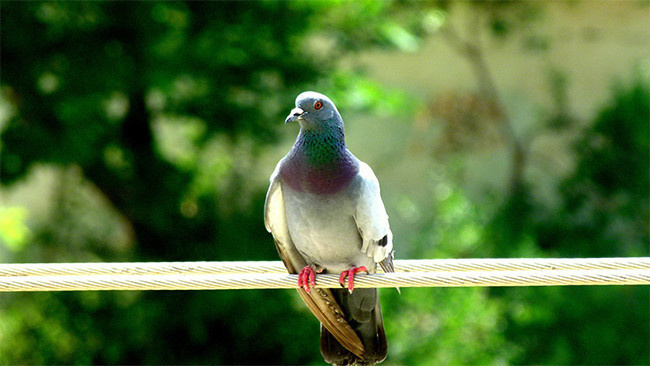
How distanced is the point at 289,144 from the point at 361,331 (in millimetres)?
4954

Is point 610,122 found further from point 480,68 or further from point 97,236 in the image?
point 97,236

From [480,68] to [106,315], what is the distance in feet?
14.8

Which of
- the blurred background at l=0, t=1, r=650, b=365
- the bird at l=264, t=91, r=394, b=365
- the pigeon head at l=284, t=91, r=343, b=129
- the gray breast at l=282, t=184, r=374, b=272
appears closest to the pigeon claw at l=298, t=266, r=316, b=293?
the bird at l=264, t=91, r=394, b=365

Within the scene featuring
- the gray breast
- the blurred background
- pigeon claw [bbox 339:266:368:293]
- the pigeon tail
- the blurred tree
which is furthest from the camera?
the blurred background

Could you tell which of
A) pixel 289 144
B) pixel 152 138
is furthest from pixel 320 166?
pixel 289 144

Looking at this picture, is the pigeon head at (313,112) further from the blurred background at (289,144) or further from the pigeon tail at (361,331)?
the blurred background at (289,144)

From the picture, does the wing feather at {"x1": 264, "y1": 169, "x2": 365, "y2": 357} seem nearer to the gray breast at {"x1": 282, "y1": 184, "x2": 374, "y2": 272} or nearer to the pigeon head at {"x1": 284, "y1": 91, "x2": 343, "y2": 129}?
the gray breast at {"x1": 282, "y1": 184, "x2": 374, "y2": 272}

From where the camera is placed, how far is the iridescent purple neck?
2.70 meters

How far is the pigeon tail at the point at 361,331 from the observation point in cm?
285

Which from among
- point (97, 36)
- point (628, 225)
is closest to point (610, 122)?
point (628, 225)

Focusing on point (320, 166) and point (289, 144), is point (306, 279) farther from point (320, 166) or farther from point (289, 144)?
point (289, 144)

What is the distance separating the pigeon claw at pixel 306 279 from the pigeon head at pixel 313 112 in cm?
50

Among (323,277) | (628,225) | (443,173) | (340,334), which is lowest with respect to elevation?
(340,334)

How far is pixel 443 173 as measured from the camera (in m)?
7.68
